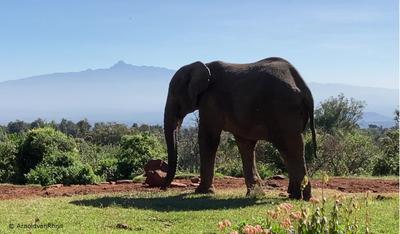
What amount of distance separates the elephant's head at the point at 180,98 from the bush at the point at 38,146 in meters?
8.76

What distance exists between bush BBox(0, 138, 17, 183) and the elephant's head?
10869 millimetres

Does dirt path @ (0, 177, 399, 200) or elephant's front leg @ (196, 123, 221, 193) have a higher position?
elephant's front leg @ (196, 123, 221, 193)

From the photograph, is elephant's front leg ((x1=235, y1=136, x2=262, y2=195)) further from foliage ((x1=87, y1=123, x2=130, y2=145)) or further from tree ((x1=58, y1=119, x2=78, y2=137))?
tree ((x1=58, y1=119, x2=78, y2=137))

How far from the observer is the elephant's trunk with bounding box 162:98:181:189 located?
53.6 feet

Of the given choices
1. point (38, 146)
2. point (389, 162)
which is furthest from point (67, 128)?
point (389, 162)

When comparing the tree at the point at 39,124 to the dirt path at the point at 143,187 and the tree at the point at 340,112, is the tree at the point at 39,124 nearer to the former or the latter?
the dirt path at the point at 143,187

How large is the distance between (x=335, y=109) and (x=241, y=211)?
5092 cm

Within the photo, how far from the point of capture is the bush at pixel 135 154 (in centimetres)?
2497

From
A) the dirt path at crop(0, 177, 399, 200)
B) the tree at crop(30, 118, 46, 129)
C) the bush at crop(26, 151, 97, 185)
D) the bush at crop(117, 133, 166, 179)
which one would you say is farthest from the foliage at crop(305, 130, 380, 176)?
the tree at crop(30, 118, 46, 129)

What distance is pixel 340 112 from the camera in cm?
6212

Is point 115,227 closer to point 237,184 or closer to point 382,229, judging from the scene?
point 382,229

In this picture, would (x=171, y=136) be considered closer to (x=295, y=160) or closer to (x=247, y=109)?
(x=247, y=109)

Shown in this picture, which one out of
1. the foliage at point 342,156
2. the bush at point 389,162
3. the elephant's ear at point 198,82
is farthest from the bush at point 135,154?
the bush at point 389,162

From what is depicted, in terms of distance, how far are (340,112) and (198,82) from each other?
4855 cm
